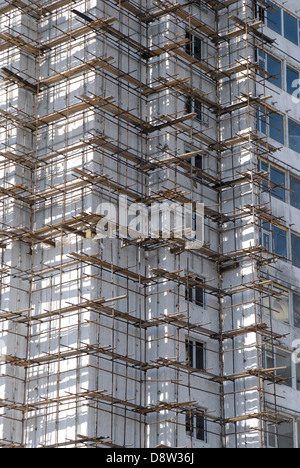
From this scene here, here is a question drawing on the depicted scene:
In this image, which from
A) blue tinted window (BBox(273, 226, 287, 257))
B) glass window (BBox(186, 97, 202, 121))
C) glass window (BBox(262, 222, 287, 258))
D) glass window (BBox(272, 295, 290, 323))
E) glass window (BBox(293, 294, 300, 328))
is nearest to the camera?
glass window (BBox(272, 295, 290, 323))

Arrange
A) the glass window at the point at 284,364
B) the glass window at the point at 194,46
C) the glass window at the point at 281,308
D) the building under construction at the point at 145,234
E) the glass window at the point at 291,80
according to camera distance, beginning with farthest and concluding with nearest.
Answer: the glass window at the point at 291,80, the glass window at the point at 194,46, the glass window at the point at 281,308, the glass window at the point at 284,364, the building under construction at the point at 145,234

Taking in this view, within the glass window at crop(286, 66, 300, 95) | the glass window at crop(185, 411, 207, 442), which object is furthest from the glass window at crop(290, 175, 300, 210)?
the glass window at crop(185, 411, 207, 442)

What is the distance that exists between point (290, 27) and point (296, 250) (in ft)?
34.4

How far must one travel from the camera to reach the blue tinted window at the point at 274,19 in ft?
173

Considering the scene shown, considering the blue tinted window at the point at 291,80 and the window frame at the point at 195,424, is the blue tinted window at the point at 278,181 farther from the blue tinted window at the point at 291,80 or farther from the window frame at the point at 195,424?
the window frame at the point at 195,424

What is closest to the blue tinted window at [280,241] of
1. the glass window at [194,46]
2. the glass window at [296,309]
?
the glass window at [296,309]

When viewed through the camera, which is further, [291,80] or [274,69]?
[291,80]

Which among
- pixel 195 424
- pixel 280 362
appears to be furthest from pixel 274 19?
pixel 195 424

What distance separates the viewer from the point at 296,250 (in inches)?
1964

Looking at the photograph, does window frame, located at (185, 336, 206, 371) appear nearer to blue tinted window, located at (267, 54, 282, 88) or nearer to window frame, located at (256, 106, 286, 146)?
window frame, located at (256, 106, 286, 146)

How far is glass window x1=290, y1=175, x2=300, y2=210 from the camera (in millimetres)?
50688

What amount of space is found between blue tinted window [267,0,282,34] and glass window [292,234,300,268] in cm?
939

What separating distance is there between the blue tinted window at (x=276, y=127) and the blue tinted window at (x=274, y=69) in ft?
5.11

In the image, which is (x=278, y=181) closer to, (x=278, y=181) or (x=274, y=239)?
(x=278, y=181)
